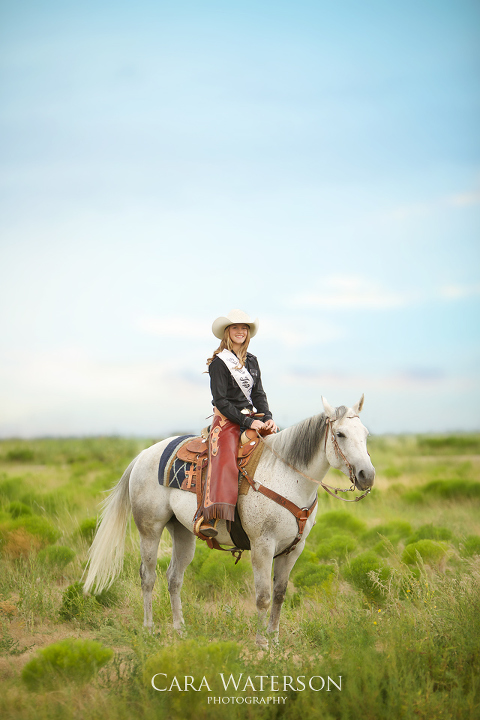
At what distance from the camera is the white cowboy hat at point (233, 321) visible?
16.5 ft

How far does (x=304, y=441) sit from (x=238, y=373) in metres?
0.88

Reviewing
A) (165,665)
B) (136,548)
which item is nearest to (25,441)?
(136,548)

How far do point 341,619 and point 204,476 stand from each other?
5.91 feet

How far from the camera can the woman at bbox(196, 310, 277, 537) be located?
4.58 metres

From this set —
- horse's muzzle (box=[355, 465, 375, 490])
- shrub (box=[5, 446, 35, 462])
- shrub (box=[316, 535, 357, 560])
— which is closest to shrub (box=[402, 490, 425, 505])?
shrub (box=[316, 535, 357, 560])

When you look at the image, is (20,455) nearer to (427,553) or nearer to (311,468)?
(427,553)

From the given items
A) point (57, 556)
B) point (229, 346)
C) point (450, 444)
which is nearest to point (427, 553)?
point (229, 346)

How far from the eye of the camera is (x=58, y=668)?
3.56 meters

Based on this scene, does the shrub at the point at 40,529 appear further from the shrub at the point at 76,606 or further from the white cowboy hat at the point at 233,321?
the white cowboy hat at the point at 233,321

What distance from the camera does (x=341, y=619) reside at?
4.84 m

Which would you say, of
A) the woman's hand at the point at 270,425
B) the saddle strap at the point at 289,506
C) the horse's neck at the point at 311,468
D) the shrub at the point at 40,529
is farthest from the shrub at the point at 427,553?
the shrub at the point at 40,529

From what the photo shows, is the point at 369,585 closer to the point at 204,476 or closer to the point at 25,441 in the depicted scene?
the point at 204,476

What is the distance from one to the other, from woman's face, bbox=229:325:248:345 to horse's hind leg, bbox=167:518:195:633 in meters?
2.02

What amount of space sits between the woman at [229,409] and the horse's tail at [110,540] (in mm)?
1383
